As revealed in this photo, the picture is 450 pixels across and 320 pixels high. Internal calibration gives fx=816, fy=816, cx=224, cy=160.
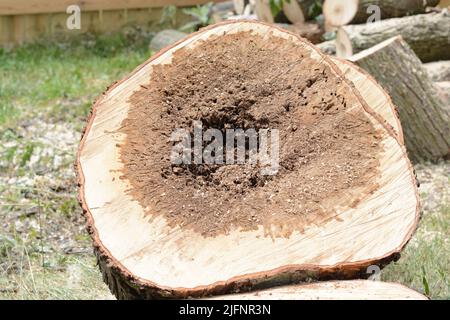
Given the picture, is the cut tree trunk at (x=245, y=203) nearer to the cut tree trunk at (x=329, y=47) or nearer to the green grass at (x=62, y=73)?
the cut tree trunk at (x=329, y=47)

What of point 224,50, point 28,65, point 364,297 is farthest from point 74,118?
point 364,297

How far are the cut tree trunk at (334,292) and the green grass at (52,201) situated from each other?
64cm

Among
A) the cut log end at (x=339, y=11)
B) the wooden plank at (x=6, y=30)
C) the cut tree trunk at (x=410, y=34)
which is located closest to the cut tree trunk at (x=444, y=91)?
the cut tree trunk at (x=410, y=34)

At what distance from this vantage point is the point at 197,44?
3199 mm

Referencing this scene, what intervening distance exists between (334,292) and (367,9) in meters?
3.22

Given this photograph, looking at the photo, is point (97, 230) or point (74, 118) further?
point (74, 118)

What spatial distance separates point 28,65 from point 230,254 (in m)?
4.59

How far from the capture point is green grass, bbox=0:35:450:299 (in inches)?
133

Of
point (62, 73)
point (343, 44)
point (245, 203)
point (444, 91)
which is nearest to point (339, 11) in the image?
point (343, 44)

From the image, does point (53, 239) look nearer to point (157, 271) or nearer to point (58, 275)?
point (58, 275)

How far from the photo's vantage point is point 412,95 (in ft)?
15.0

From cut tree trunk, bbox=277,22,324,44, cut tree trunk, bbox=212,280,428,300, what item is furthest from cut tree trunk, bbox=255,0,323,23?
cut tree trunk, bbox=212,280,428,300

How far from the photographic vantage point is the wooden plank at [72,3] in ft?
23.5

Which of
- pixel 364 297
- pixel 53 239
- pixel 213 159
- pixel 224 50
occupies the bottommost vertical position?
pixel 53 239
